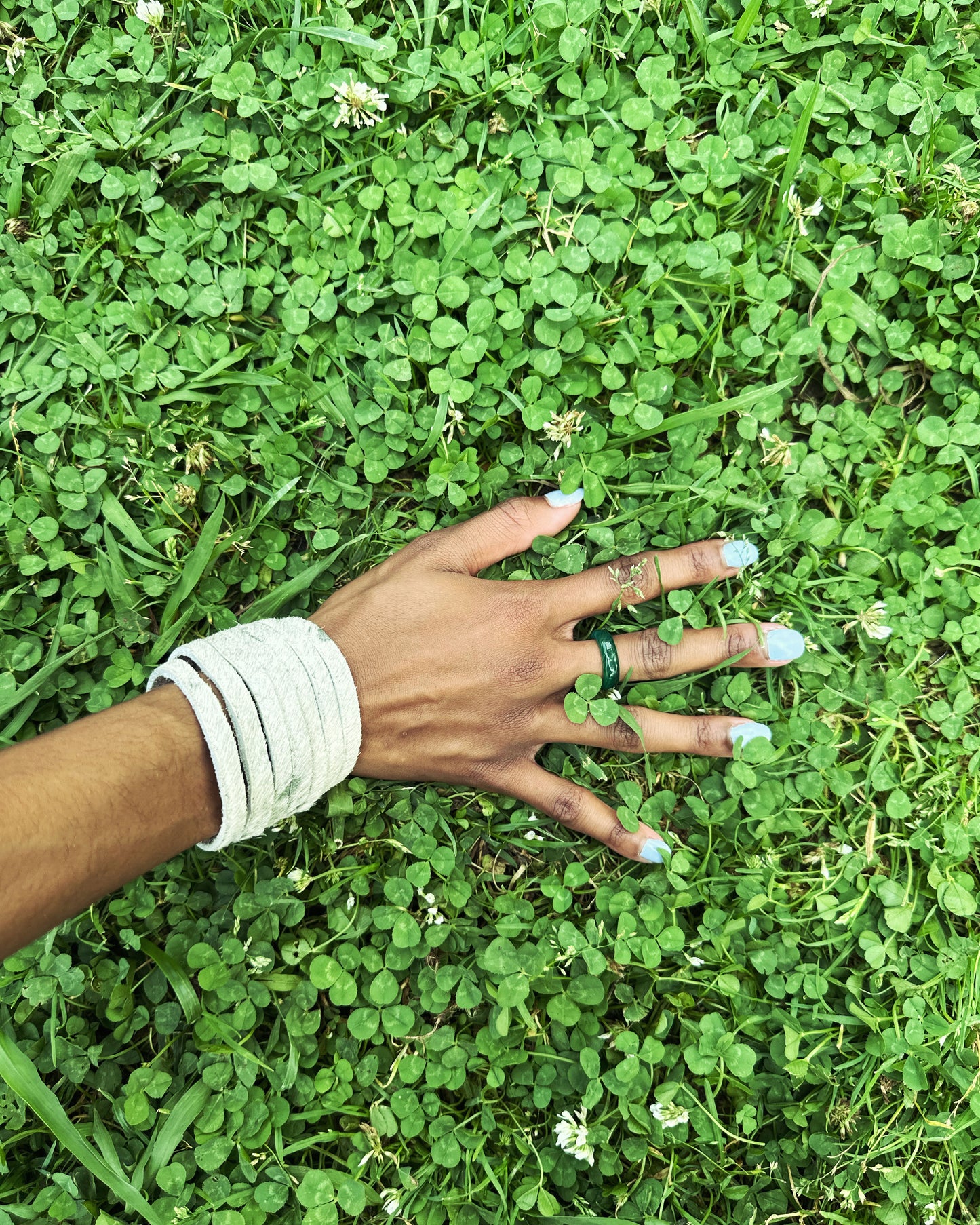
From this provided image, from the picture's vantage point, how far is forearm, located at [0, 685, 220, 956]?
169 centimetres

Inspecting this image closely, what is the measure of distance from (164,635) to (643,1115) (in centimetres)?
193

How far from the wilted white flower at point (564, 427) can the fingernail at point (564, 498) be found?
5.1 inches

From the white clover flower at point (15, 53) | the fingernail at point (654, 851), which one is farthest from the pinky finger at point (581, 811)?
the white clover flower at point (15, 53)

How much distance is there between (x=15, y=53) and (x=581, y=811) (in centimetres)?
284

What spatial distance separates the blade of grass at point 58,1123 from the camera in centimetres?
232

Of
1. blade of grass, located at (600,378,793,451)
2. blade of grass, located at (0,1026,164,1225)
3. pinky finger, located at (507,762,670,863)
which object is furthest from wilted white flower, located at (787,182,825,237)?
blade of grass, located at (0,1026,164,1225)

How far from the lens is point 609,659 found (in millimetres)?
2439

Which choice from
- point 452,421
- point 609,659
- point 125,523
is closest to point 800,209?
point 452,421

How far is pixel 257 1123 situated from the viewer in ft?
7.87

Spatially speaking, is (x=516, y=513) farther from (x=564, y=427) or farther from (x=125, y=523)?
(x=125, y=523)

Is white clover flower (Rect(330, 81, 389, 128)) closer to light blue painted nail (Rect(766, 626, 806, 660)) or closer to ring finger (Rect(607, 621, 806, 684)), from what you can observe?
ring finger (Rect(607, 621, 806, 684))

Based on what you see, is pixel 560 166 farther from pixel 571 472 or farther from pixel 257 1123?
pixel 257 1123

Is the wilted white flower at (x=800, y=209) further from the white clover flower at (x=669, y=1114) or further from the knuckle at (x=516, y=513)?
the white clover flower at (x=669, y=1114)

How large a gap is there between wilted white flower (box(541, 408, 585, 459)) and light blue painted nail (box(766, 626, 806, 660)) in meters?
0.81
